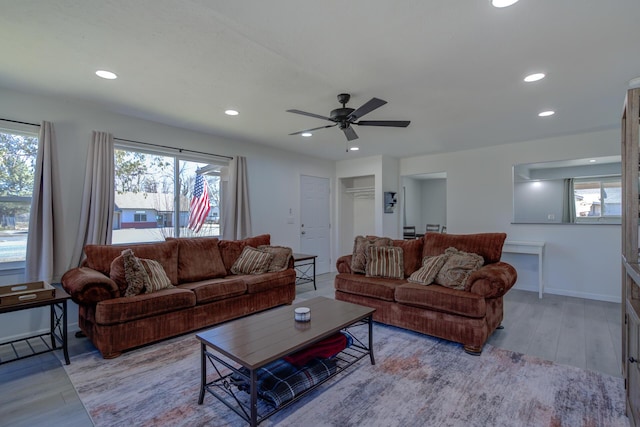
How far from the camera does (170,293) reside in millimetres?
3064

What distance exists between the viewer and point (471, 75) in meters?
2.61

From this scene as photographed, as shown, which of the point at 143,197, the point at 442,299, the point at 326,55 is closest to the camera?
the point at 326,55

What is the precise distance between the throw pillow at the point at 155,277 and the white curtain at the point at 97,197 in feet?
2.26

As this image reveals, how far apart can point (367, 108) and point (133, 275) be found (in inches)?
106

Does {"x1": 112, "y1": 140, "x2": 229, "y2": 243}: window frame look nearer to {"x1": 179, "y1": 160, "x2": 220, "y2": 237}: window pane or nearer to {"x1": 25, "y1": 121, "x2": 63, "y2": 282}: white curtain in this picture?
{"x1": 179, "y1": 160, "x2": 220, "y2": 237}: window pane

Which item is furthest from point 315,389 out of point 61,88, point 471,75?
point 61,88

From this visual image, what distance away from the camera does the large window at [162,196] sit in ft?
12.5

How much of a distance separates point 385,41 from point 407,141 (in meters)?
2.95

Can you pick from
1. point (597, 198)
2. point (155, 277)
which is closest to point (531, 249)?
point (597, 198)

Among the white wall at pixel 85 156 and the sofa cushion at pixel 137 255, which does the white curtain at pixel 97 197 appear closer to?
the white wall at pixel 85 156

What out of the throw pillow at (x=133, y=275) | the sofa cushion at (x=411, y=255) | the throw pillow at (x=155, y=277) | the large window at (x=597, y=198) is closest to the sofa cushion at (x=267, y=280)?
the throw pillow at (x=155, y=277)

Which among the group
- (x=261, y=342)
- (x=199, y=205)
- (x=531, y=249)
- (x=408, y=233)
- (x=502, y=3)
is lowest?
(x=261, y=342)

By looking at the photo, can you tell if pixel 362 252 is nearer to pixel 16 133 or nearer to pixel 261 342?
pixel 261 342

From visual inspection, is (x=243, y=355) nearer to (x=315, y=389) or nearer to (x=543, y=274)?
(x=315, y=389)
